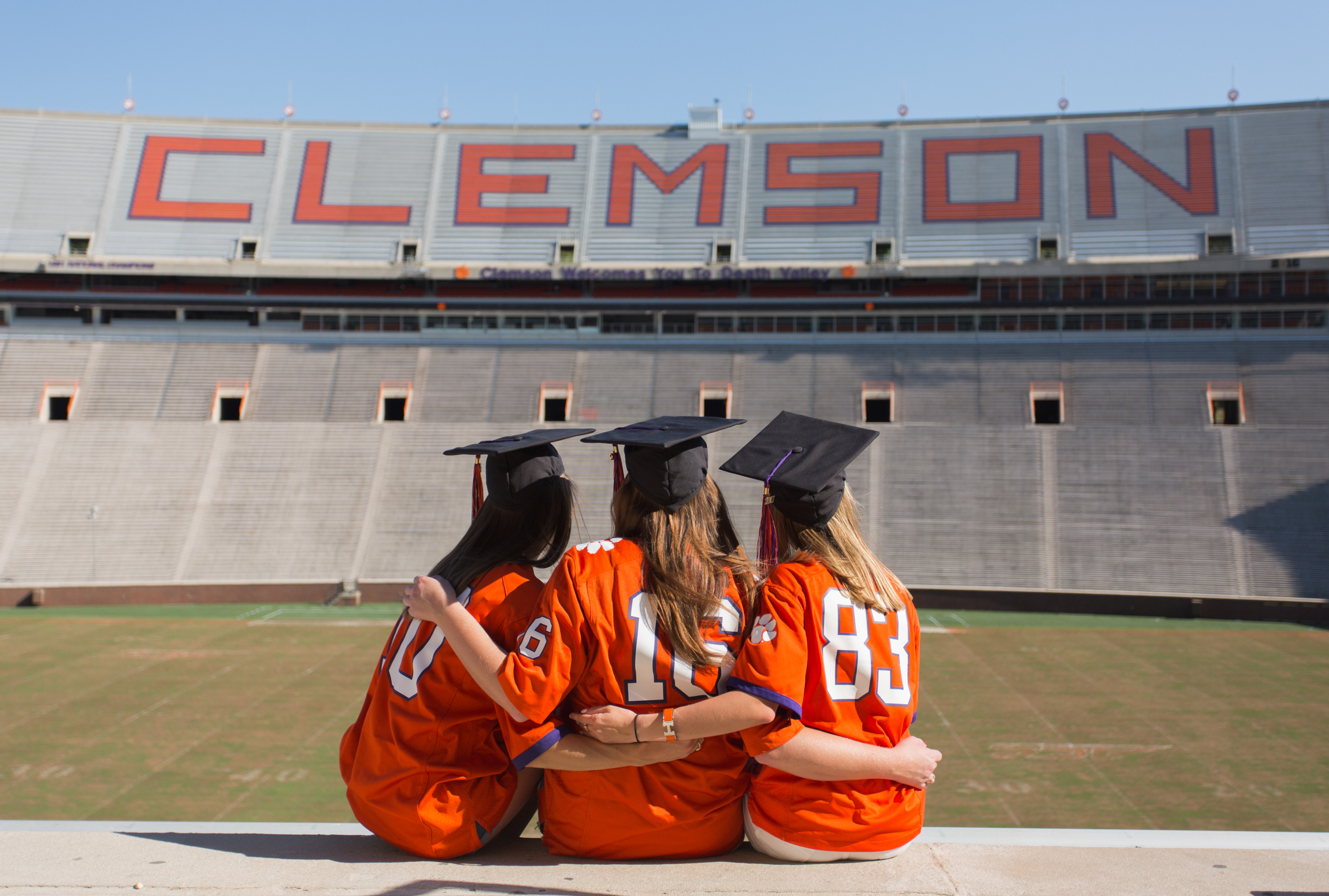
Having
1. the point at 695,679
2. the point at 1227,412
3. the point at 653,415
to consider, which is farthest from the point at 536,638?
the point at 1227,412

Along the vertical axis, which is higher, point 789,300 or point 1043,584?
point 789,300

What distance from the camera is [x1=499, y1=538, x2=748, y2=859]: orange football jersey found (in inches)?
107

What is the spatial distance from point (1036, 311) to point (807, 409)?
887cm

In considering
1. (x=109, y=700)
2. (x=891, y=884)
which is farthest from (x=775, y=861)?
(x=109, y=700)

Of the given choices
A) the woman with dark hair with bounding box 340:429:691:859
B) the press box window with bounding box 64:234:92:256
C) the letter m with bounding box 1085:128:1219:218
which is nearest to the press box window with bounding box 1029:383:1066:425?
the letter m with bounding box 1085:128:1219:218

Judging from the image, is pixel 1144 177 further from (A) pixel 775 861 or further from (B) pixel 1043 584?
(A) pixel 775 861

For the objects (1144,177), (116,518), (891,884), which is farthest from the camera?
(1144,177)

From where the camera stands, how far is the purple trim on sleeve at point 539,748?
2.77 m

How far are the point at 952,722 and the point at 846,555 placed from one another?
31.1 feet

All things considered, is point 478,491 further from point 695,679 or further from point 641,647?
point 695,679

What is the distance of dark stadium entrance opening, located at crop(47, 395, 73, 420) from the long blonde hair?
102 ft

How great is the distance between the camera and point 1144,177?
3234 centimetres

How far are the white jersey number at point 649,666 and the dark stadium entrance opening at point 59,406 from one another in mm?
31100

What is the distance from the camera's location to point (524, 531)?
10.5 feet
